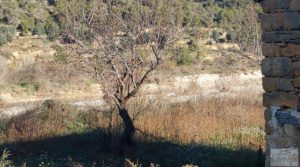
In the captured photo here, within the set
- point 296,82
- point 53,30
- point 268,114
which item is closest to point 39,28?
point 53,30

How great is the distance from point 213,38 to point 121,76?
22911 mm

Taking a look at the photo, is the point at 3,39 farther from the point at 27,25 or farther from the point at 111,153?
the point at 111,153

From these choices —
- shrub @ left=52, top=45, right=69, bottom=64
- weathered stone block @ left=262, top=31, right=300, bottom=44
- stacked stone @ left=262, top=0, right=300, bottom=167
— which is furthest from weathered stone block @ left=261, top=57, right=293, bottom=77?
shrub @ left=52, top=45, right=69, bottom=64

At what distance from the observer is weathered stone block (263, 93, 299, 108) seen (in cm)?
520

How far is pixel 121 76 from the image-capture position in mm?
10656

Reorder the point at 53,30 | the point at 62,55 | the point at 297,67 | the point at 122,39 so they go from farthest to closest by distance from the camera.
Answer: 1. the point at 53,30
2. the point at 122,39
3. the point at 62,55
4. the point at 297,67

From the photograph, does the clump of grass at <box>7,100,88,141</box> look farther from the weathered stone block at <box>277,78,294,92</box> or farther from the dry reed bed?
the weathered stone block at <box>277,78,294,92</box>

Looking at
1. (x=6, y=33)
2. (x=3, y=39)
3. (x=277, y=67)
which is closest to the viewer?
(x=277, y=67)

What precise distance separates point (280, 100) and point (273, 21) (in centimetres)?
82

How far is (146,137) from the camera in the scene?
1092cm

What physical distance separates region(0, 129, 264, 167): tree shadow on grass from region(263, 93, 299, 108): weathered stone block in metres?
2.80

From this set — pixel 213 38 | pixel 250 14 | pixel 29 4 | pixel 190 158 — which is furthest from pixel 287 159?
pixel 29 4

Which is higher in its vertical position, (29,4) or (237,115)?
(29,4)

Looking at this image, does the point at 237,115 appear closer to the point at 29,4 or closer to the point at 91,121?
the point at 91,121
